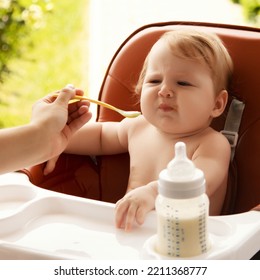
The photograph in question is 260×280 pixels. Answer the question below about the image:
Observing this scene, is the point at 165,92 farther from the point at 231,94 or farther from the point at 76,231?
the point at 76,231

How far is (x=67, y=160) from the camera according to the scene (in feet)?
5.19

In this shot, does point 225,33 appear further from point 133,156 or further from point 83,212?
point 83,212

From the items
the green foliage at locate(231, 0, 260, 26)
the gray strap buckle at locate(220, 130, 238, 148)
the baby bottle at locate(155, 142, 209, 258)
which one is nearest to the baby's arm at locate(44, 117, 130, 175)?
the gray strap buckle at locate(220, 130, 238, 148)

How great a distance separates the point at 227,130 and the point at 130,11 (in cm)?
159

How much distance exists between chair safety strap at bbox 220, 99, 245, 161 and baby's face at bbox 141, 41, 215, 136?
54mm

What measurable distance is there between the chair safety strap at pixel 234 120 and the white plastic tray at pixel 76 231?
26 centimetres

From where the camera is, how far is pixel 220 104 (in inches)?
58.3

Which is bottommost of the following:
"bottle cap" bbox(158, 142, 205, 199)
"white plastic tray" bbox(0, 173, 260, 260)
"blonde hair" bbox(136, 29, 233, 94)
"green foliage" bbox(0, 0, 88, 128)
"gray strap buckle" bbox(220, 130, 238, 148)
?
"green foliage" bbox(0, 0, 88, 128)

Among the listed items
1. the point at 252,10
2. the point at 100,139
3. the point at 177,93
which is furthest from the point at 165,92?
the point at 252,10

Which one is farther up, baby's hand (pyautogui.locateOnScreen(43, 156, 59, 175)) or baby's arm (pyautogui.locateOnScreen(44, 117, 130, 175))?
baby's arm (pyautogui.locateOnScreen(44, 117, 130, 175))

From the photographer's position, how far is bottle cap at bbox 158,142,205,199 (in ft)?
3.35

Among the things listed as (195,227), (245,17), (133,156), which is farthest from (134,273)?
(245,17)

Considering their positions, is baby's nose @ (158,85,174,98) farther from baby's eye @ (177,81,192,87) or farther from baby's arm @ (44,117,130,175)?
baby's arm @ (44,117,130,175)

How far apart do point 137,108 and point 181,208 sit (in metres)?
0.62
